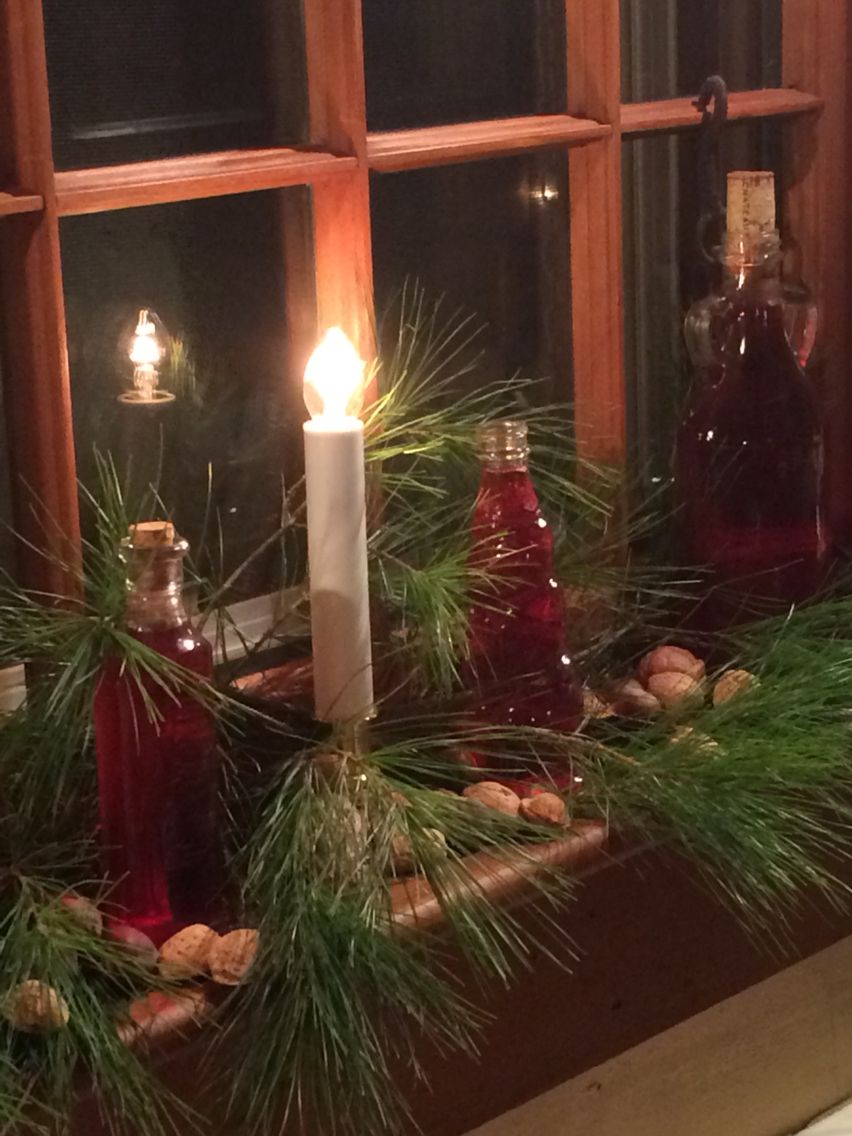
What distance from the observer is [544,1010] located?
957mm

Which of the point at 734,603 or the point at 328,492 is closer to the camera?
the point at 328,492

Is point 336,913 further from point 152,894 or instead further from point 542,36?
point 542,36

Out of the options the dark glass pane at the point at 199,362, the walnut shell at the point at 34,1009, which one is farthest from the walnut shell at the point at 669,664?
the walnut shell at the point at 34,1009

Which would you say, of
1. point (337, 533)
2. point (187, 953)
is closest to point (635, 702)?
point (337, 533)

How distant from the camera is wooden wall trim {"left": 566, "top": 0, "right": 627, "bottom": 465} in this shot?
1167mm

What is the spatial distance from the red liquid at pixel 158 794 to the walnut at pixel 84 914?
0.03 m

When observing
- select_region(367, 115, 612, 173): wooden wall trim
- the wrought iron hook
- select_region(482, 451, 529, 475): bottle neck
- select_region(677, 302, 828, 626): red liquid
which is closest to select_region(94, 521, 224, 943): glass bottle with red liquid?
select_region(482, 451, 529, 475): bottle neck

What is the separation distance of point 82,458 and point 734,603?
461 millimetres

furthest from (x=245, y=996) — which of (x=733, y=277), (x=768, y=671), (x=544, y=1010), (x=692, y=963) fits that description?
(x=733, y=277)

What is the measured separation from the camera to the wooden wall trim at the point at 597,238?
1.17 m

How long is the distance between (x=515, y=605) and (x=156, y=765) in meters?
0.27

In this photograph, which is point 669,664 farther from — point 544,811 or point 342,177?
point 342,177

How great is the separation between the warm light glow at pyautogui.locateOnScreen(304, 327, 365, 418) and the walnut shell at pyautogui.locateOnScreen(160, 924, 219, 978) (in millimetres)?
283

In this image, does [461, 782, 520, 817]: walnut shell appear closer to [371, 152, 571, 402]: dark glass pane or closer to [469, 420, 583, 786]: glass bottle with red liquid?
[469, 420, 583, 786]: glass bottle with red liquid
